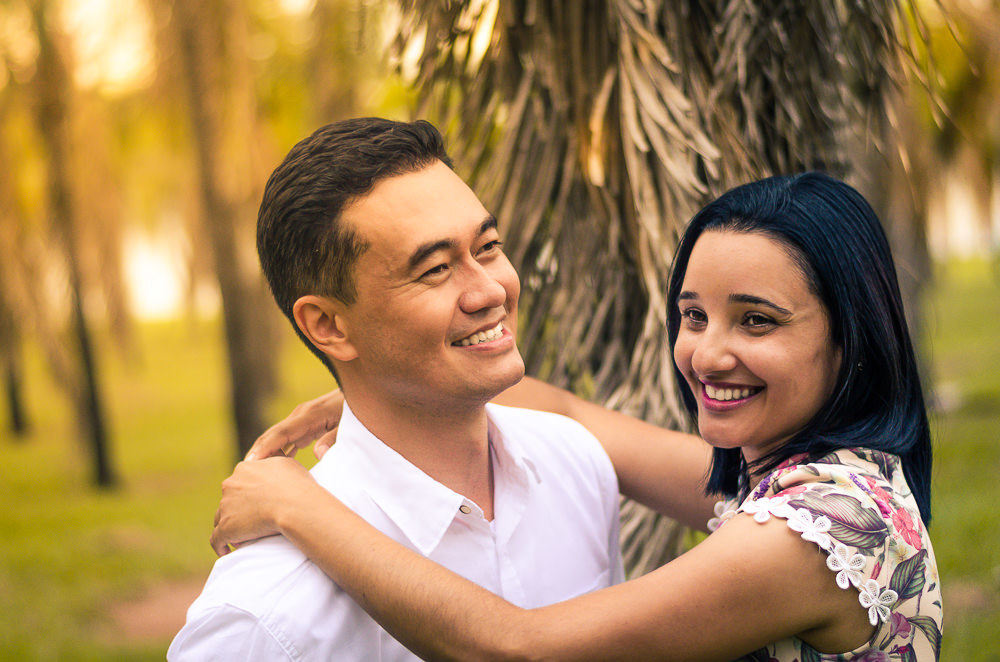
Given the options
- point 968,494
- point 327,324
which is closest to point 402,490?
point 327,324

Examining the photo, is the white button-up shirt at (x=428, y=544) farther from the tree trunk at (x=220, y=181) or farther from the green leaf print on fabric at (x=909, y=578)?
the tree trunk at (x=220, y=181)

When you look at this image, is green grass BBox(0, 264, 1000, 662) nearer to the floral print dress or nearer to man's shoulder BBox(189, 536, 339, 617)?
the floral print dress

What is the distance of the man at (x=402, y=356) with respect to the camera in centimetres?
189

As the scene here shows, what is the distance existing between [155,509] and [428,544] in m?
9.81

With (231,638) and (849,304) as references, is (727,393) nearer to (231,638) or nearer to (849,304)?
(849,304)

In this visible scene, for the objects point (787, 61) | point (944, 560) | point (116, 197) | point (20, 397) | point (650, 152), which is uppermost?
point (116, 197)

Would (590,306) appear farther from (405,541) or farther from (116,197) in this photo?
(116,197)

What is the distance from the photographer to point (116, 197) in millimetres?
11852

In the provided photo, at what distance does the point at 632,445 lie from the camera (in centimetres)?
244

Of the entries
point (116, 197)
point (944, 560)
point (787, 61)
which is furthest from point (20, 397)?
point (787, 61)

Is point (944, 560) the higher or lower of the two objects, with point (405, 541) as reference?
lower

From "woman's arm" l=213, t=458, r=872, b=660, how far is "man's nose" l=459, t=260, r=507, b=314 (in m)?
0.55

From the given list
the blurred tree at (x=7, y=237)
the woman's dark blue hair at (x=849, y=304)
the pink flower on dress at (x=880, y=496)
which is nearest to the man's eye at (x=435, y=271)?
the woman's dark blue hair at (x=849, y=304)

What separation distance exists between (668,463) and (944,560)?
14.7 feet
